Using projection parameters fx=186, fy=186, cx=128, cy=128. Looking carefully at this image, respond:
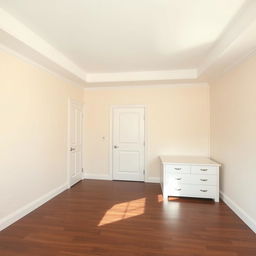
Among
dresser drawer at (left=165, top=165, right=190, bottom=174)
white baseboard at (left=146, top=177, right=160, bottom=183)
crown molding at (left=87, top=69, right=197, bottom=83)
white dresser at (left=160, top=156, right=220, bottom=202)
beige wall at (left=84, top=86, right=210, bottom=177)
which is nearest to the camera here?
white dresser at (left=160, top=156, right=220, bottom=202)

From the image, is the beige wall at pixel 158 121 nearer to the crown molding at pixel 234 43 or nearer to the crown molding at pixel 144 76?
the crown molding at pixel 144 76

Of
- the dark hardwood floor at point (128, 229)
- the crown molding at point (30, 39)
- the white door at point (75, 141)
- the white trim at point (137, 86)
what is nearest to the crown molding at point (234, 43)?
the white trim at point (137, 86)

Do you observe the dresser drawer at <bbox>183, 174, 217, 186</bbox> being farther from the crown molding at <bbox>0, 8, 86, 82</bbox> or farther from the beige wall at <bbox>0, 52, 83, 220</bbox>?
the crown molding at <bbox>0, 8, 86, 82</bbox>

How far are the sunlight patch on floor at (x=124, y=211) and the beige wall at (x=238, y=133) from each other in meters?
1.59

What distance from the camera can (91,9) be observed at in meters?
2.05

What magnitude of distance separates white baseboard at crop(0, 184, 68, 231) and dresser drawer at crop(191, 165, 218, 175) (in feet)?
9.14

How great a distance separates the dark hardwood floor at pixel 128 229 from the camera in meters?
2.13

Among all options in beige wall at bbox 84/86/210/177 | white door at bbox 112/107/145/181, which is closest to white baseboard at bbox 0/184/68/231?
beige wall at bbox 84/86/210/177

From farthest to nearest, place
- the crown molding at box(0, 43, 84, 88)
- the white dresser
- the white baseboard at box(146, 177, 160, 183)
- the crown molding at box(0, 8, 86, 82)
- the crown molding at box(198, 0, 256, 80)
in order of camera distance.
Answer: the white baseboard at box(146, 177, 160, 183) → the white dresser → the crown molding at box(0, 43, 84, 88) → the crown molding at box(0, 8, 86, 82) → the crown molding at box(198, 0, 256, 80)

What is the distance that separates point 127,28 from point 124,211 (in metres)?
2.77

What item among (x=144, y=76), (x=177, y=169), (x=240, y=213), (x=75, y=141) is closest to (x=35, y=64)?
(x=75, y=141)

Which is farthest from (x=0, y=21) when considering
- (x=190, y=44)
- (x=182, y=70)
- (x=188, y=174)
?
(x=188, y=174)

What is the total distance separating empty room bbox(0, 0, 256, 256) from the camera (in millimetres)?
2168

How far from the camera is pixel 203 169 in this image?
362cm
